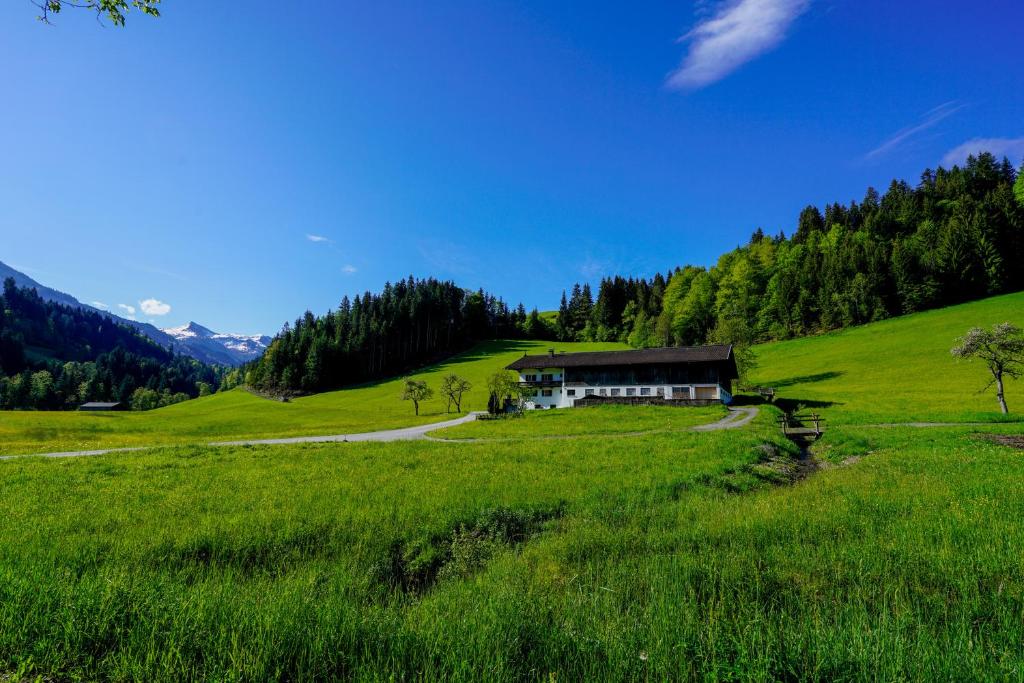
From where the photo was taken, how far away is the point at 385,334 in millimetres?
136125

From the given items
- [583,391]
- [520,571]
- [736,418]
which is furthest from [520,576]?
[583,391]

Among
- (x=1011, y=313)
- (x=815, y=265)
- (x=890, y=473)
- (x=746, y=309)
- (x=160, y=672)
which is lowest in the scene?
(x=890, y=473)

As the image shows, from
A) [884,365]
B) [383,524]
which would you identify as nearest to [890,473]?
[383,524]

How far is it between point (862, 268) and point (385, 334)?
124 meters

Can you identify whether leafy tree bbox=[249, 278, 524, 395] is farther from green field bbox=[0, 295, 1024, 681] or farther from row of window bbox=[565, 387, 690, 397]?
green field bbox=[0, 295, 1024, 681]

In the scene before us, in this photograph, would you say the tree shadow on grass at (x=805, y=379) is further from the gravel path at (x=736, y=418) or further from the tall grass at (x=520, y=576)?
the tall grass at (x=520, y=576)

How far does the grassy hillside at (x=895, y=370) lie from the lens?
139 feet

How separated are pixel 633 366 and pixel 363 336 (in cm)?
9163

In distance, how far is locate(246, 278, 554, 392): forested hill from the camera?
119625 millimetres

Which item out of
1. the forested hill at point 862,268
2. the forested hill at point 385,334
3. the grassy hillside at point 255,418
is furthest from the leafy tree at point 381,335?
the forested hill at point 862,268

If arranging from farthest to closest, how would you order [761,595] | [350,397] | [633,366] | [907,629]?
[350,397], [633,366], [761,595], [907,629]

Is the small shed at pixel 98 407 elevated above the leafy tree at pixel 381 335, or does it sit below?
below

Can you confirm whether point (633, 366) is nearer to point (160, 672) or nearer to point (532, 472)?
point (532, 472)

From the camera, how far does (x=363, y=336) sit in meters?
130
